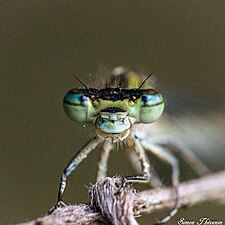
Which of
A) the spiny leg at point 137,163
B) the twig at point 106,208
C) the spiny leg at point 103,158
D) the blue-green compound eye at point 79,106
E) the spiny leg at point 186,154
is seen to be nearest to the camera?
the twig at point 106,208

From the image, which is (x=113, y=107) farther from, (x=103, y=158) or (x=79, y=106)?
(x=103, y=158)

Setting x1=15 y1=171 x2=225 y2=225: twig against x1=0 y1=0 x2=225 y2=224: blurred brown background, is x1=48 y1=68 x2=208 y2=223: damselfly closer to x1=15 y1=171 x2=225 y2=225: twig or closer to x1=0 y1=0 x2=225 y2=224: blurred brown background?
x1=15 y1=171 x2=225 y2=225: twig

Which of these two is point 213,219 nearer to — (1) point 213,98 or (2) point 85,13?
(1) point 213,98

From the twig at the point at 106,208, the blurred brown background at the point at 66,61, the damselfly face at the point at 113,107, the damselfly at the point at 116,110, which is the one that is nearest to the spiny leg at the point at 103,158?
the damselfly at the point at 116,110

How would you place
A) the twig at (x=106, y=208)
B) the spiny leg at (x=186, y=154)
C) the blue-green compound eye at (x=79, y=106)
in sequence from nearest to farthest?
1. the twig at (x=106, y=208)
2. the blue-green compound eye at (x=79, y=106)
3. the spiny leg at (x=186, y=154)

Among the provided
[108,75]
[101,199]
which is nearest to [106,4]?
[108,75]

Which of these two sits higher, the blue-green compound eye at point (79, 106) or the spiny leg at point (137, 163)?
the blue-green compound eye at point (79, 106)

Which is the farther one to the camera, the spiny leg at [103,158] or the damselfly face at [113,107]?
the spiny leg at [103,158]

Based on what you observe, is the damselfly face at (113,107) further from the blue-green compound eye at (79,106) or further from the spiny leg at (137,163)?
the spiny leg at (137,163)
